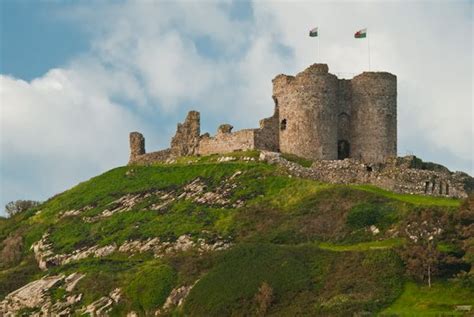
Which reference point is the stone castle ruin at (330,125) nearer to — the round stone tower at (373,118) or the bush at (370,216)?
the round stone tower at (373,118)

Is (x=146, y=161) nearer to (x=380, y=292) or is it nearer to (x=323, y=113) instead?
(x=323, y=113)

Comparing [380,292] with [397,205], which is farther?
[397,205]

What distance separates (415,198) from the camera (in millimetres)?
66562

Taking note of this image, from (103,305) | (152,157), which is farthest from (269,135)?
(103,305)

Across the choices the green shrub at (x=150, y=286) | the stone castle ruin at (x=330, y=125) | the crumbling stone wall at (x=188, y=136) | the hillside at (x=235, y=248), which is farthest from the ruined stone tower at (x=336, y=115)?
the green shrub at (x=150, y=286)

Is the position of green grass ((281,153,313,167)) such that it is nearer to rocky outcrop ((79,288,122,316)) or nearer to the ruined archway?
the ruined archway

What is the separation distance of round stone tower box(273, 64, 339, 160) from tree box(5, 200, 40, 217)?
25851 millimetres

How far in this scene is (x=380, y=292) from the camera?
5122cm

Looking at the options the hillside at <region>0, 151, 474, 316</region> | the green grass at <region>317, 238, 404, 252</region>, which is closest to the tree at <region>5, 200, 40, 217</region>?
the hillside at <region>0, 151, 474, 316</region>

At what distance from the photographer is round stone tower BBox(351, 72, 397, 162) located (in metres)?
77.2

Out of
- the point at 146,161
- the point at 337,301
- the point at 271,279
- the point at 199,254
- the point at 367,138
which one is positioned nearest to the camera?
the point at 337,301

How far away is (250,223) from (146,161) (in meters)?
23.8

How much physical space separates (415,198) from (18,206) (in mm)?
39569

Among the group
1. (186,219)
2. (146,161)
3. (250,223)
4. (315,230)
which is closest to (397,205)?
(315,230)
